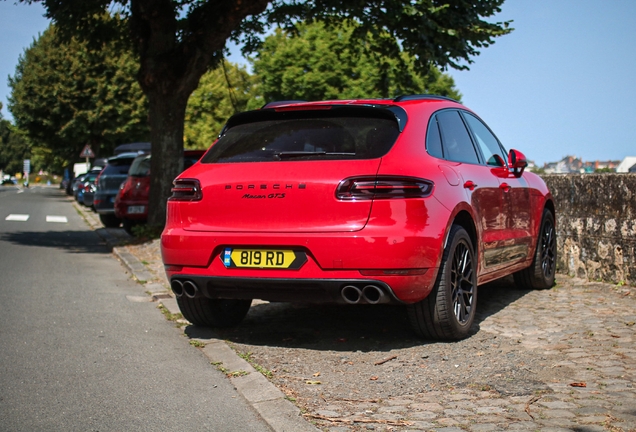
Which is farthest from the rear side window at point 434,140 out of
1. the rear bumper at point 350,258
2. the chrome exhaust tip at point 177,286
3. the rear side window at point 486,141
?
the chrome exhaust tip at point 177,286

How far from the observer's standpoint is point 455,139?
22.0 ft

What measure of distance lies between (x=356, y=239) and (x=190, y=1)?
552 inches

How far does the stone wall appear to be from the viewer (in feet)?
28.8

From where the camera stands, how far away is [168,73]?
15.0 meters

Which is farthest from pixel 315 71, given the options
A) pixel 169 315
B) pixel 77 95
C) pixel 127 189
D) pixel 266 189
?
pixel 266 189

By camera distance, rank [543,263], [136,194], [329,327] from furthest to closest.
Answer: [136,194] → [543,263] → [329,327]

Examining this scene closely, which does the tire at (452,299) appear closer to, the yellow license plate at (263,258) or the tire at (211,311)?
the yellow license plate at (263,258)

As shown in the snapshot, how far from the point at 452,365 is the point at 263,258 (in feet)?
4.65

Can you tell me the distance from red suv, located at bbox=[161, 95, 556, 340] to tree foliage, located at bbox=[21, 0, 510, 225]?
8.82m

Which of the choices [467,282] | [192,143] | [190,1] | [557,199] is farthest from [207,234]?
[192,143]

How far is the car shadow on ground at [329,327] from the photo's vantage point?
6.25 metres

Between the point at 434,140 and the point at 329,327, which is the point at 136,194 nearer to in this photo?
the point at 329,327

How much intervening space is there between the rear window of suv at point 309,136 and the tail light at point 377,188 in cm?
21

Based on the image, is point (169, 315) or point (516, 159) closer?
point (516, 159)
